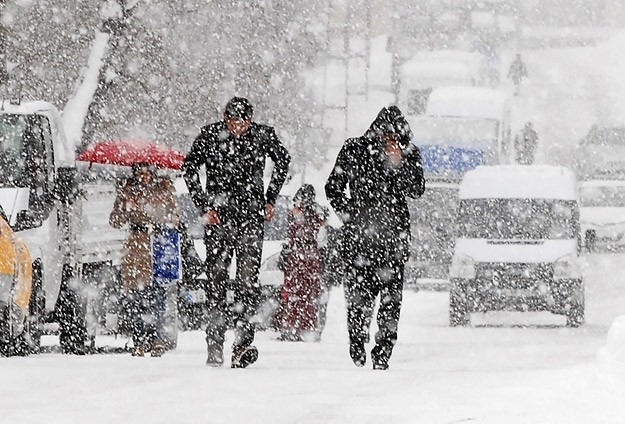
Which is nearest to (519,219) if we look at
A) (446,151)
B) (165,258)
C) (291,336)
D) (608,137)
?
(291,336)

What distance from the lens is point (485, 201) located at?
22.9 metres

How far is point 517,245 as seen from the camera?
2195cm

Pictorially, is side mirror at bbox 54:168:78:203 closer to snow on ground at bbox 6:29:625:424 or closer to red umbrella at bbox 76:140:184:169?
snow on ground at bbox 6:29:625:424

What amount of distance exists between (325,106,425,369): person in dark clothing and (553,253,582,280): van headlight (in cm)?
1012

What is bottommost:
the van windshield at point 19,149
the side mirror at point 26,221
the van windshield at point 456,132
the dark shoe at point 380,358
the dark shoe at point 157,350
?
the dark shoe at point 157,350

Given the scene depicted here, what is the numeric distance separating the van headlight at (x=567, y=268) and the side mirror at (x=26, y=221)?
31.5 feet

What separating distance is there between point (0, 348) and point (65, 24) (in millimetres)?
17916

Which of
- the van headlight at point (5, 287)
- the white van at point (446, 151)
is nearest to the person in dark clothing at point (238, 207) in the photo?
the van headlight at point (5, 287)

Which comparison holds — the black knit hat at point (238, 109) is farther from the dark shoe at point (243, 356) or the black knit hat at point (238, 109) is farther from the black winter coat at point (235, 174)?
the dark shoe at point (243, 356)

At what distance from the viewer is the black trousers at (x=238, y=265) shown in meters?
11.3

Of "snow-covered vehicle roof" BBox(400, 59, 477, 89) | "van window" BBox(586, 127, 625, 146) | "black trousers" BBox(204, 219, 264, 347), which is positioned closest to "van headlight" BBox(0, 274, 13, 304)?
"black trousers" BBox(204, 219, 264, 347)

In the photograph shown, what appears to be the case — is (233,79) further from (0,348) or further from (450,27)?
(450,27)

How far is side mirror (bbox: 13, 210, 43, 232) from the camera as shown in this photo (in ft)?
42.8

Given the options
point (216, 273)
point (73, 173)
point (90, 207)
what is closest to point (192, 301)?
point (90, 207)
